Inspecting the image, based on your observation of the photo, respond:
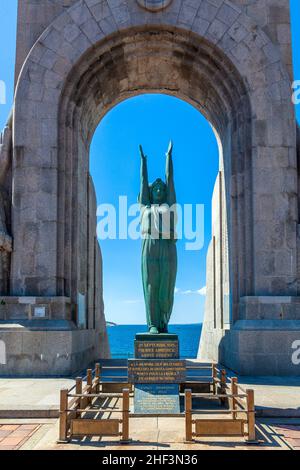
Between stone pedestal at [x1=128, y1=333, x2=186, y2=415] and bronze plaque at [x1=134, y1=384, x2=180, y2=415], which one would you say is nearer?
bronze plaque at [x1=134, y1=384, x2=180, y2=415]

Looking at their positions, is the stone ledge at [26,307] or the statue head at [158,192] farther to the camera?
the stone ledge at [26,307]

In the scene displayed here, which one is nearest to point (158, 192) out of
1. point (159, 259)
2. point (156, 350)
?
point (159, 259)

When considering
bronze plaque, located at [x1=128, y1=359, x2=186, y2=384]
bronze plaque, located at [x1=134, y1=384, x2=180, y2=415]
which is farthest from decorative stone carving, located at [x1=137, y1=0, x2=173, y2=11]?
bronze plaque, located at [x1=134, y1=384, x2=180, y2=415]

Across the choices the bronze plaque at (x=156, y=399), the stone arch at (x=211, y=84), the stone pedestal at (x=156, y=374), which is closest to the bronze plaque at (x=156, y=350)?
the stone pedestal at (x=156, y=374)

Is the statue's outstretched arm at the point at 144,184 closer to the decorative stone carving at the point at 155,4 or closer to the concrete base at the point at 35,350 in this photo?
the concrete base at the point at 35,350

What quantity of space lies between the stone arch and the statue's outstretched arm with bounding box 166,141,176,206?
3.58 m

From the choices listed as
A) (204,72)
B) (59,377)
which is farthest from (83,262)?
(204,72)

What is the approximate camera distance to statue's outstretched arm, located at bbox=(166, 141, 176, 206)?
1238cm

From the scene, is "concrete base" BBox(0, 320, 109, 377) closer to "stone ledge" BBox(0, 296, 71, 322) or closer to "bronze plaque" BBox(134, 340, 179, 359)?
"stone ledge" BBox(0, 296, 71, 322)

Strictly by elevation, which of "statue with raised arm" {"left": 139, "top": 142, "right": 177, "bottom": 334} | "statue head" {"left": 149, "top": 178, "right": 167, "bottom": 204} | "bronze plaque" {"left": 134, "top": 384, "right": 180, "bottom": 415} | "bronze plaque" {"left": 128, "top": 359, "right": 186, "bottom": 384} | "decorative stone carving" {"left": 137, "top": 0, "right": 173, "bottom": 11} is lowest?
"bronze plaque" {"left": 134, "top": 384, "right": 180, "bottom": 415}

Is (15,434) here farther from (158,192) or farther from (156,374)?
(158,192)

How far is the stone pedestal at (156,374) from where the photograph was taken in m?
9.86

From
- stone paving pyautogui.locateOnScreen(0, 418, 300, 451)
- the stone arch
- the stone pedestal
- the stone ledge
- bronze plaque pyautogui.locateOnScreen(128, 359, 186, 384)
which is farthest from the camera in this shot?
the stone arch

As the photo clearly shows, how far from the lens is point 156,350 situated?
10.9 meters
